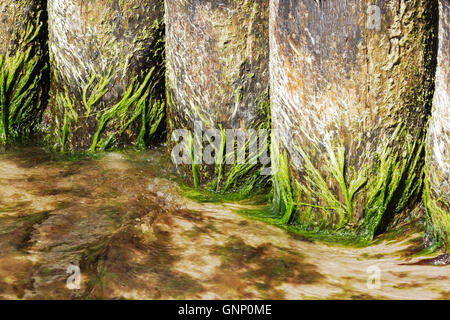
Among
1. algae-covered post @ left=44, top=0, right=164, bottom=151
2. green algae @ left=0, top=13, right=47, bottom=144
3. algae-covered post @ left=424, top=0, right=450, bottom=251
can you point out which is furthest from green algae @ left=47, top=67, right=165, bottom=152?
algae-covered post @ left=424, top=0, right=450, bottom=251

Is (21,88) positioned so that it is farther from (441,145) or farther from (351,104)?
(441,145)

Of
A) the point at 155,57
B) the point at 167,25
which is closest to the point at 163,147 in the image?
the point at 155,57

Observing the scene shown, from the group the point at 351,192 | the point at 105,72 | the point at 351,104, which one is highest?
the point at 105,72

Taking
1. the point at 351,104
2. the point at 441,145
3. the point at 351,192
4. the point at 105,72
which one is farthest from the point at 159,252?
the point at 105,72

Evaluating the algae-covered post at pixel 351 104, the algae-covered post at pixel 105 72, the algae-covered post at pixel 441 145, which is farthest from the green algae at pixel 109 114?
the algae-covered post at pixel 441 145

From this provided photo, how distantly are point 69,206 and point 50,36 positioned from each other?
1.18 m

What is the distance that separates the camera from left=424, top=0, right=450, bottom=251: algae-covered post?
2.58 m

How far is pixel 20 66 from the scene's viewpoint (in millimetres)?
3926

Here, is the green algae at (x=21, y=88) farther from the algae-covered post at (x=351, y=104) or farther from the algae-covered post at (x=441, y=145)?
the algae-covered post at (x=441, y=145)

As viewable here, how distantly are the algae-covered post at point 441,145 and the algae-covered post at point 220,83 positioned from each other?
33.3 inches

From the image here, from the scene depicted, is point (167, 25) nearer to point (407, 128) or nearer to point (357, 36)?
point (357, 36)

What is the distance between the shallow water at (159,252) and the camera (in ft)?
7.82

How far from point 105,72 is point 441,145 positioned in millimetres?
1905

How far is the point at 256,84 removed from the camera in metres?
3.17
